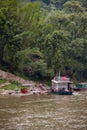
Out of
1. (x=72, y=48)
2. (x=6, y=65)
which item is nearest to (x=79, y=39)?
(x=72, y=48)

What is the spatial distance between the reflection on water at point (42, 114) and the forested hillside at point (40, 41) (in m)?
17.9

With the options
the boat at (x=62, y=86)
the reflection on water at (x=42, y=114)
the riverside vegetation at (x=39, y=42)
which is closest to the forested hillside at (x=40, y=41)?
the riverside vegetation at (x=39, y=42)

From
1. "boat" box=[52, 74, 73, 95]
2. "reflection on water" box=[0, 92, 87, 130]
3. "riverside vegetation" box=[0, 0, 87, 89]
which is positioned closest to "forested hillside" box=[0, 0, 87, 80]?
"riverside vegetation" box=[0, 0, 87, 89]

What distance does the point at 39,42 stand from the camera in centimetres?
8275

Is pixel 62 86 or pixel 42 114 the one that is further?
pixel 62 86

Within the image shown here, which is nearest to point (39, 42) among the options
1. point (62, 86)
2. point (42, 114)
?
point (62, 86)

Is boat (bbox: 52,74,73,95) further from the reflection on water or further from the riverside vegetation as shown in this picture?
the reflection on water

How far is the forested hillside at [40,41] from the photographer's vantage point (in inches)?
2975

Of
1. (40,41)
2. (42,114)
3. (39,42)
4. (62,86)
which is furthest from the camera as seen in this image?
(39,42)

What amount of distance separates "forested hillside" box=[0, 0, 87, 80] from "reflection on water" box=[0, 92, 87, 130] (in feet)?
58.6

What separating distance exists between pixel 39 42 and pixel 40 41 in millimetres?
306

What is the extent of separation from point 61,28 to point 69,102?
3746 centimetres

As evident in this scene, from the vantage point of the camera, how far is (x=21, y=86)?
71500 mm

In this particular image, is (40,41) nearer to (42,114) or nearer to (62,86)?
(62,86)
